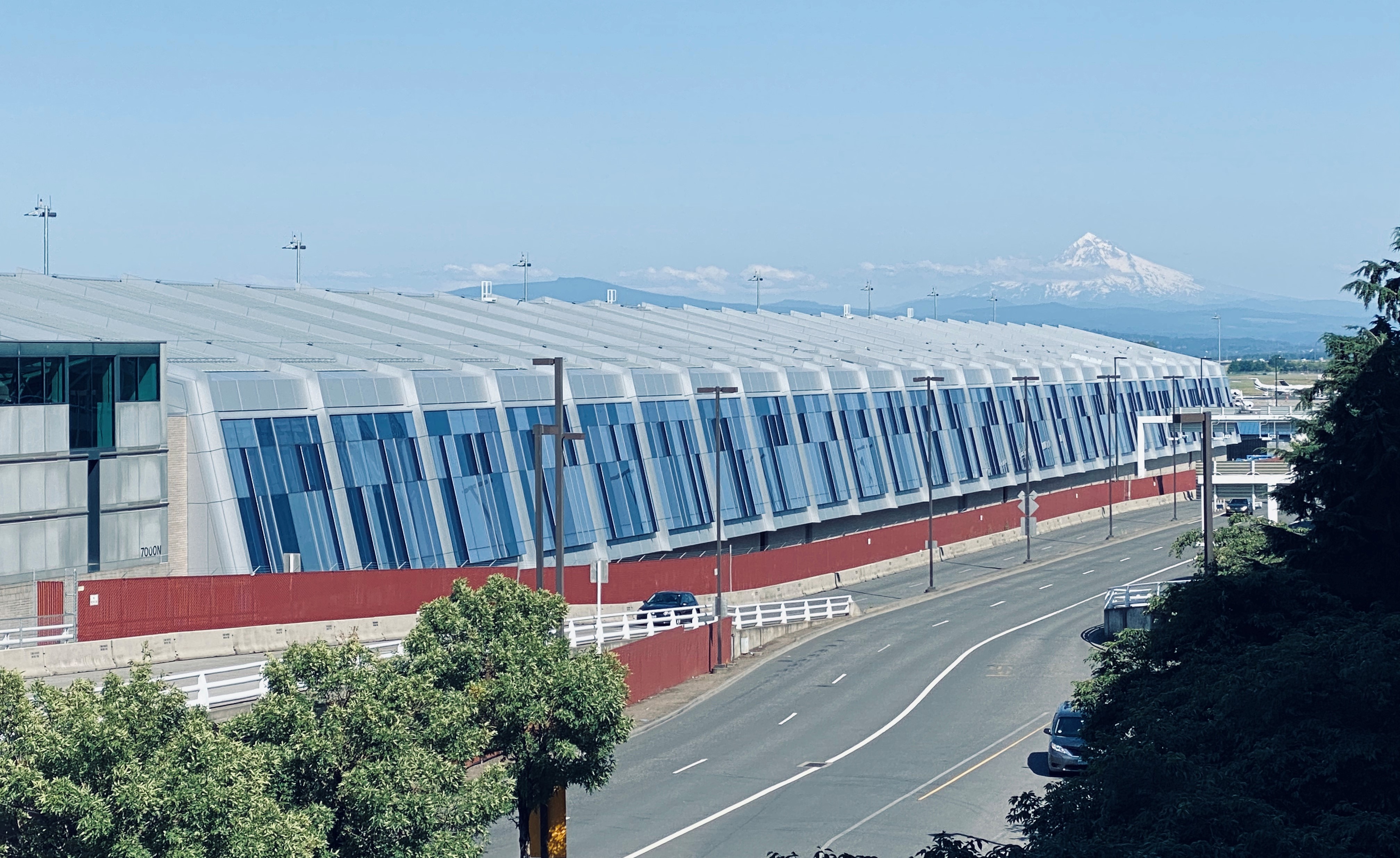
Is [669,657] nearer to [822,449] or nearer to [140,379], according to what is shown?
[140,379]

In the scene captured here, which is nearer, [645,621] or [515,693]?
[515,693]

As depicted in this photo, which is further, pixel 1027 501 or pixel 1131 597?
pixel 1027 501

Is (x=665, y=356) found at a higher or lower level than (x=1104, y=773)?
higher

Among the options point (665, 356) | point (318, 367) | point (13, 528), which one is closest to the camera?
point (13, 528)

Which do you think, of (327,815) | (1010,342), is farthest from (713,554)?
(1010,342)

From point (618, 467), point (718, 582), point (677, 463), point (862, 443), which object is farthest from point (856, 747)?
point (862, 443)

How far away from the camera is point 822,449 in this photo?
7638 cm

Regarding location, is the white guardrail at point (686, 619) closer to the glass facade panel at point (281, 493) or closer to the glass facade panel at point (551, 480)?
the glass facade panel at point (551, 480)

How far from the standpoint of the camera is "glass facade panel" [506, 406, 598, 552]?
56.4m

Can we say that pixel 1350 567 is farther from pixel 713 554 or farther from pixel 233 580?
pixel 713 554

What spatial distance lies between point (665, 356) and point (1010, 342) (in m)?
67.8

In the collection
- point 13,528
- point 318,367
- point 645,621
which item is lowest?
point 645,621

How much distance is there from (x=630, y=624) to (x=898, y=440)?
130ft

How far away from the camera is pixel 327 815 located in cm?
1730
